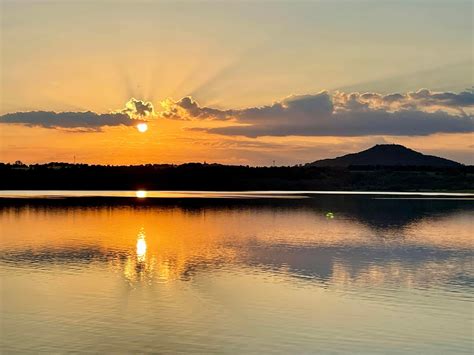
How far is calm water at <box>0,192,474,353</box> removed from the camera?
26.5 meters

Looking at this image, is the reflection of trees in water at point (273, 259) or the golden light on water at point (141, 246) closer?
the reflection of trees in water at point (273, 259)

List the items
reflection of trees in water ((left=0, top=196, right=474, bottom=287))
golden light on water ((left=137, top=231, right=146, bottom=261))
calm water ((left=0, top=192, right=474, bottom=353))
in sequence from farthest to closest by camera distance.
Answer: golden light on water ((left=137, top=231, right=146, bottom=261)), reflection of trees in water ((left=0, top=196, right=474, bottom=287)), calm water ((left=0, top=192, right=474, bottom=353))

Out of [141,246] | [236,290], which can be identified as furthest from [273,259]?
[141,246]

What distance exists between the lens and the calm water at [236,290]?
1042 inches

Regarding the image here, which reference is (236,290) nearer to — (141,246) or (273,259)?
(273,259)

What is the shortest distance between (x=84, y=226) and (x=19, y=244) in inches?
730

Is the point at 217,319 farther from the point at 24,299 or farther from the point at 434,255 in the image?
the point at 434,255

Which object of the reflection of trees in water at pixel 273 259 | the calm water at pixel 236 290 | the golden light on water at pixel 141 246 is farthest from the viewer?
the golden light on water at pixel 141 246

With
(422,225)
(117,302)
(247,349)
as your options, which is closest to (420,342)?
(247,349)

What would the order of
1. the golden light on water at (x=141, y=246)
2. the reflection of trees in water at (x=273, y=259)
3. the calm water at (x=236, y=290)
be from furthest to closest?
the golden light on water at (x=141, y=246) → the reflection of trees in water at (x=273, y=259) → the calm water at (x=236, y=290)

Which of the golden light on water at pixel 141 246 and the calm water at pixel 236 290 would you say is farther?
the golden light on water at pixel 141 246

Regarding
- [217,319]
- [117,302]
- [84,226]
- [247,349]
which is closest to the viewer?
[247,349]

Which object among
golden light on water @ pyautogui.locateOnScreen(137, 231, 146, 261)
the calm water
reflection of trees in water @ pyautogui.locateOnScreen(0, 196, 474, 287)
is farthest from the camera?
golden light on water @ pyautogui.locateOnScreen(137, 231, 146, 261)

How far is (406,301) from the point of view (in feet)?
112
